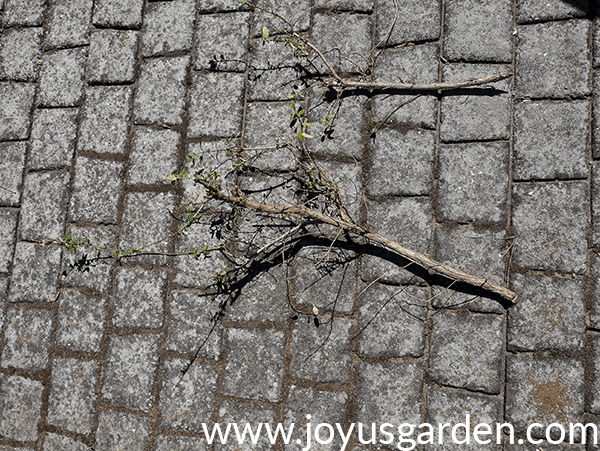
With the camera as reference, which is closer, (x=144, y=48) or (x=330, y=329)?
(x=330, y=329)

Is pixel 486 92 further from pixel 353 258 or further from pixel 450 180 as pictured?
pixel 353 258

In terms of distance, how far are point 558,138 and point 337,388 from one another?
1963 mm

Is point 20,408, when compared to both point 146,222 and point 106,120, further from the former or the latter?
point 106,120

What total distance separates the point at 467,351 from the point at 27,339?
279 cm

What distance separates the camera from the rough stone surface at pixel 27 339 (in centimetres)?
324

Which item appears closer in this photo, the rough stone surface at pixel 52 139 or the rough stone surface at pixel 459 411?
the rough stone surface at pixel 459 411

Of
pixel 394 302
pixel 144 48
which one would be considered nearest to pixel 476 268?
pixel 394 302

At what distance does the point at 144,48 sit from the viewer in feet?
11.1

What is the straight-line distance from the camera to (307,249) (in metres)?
3.08

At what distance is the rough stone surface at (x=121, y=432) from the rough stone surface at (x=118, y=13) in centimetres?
258

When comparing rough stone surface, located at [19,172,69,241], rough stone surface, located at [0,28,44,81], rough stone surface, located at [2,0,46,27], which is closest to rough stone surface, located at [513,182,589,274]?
rough stone surface, located at [19,172,69,241]

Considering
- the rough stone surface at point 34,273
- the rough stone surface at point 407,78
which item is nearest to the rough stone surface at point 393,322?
the rough stone surface at point 407,78

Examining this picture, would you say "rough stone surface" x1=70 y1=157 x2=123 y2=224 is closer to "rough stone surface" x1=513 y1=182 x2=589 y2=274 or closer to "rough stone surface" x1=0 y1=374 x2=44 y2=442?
"rough stone surface" x1=0 y1=374 x2=44 y2=442

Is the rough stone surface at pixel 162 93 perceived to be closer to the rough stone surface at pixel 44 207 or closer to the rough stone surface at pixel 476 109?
the rough stone surface at pixel 44 207
